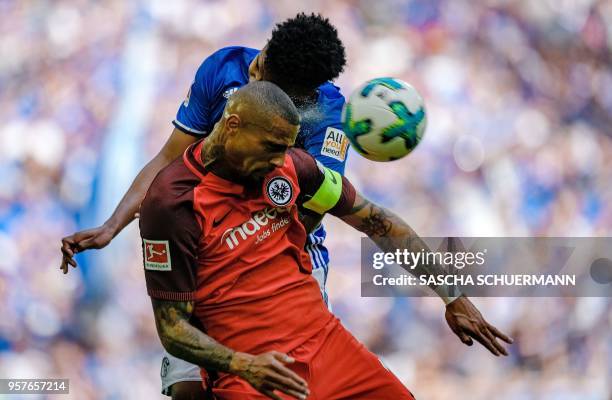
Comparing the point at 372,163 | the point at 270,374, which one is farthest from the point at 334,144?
the point at 372,163

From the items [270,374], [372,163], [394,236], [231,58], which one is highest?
[372,163]

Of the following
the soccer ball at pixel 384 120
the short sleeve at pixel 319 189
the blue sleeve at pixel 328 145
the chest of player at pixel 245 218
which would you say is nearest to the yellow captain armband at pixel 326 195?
the short sleeve at pixel 319 189

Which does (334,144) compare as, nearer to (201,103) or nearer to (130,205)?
(201,103)

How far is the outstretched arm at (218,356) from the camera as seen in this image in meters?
2.87

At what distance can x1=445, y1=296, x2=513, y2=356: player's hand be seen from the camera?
3.44 m

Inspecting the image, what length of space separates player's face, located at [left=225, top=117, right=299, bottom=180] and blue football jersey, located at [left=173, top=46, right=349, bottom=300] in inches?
36.4

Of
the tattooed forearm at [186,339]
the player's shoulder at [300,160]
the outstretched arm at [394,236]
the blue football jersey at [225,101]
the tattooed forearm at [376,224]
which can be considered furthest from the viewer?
the blue football jersey at [225,101]

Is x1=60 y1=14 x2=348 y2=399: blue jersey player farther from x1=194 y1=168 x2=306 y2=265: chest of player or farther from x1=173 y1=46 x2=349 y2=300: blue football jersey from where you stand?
x1=194 y1=168 x2=306 y2=265: chest of player

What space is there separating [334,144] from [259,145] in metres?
1.09

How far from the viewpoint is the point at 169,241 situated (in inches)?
122

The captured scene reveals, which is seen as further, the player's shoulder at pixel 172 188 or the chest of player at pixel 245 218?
the chest of player at pixel 245 218

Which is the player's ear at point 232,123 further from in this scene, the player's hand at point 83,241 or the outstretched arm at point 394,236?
the player's hand at point 83,241

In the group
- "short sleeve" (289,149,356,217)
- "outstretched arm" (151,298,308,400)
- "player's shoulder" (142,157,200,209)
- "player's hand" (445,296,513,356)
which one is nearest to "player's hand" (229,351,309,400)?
"outstretched arm" (151,298,308,400)

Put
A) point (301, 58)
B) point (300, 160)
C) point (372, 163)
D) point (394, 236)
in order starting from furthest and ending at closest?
point (372, 163)
point (301, 58)
point (394, 236)
point (300, 160)
